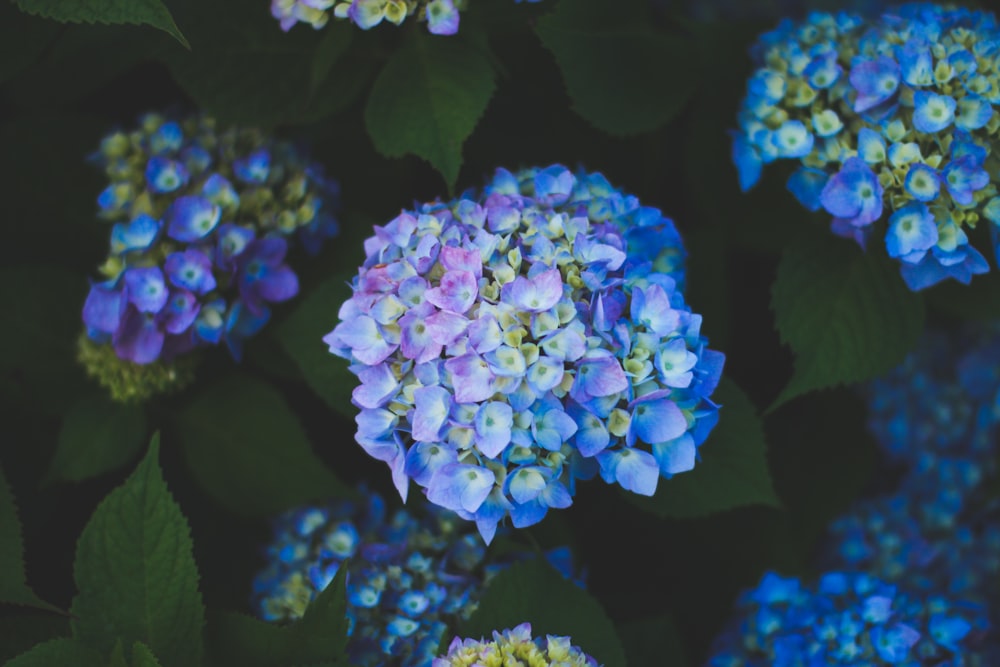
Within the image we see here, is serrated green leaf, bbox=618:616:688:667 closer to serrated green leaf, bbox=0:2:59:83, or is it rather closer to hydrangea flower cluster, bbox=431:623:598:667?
hydrangea flower cluster, bbox=431:623:598:667

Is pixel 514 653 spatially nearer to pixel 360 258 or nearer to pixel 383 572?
pixel 383 572

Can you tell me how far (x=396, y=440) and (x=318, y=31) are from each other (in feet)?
2.14

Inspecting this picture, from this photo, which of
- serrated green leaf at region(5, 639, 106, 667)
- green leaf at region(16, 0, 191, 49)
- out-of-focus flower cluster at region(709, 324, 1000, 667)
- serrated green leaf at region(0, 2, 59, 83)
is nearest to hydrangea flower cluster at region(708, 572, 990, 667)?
out-of-focus flower cluster at region(709, 324, 1000, 667)

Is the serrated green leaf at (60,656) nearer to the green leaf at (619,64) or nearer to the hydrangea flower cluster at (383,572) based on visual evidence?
the hydrangea flower cluster at (383,572)

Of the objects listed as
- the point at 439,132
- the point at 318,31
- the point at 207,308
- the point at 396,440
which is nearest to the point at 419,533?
the point at 396,440

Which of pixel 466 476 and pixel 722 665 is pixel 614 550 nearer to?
pixel 722 665

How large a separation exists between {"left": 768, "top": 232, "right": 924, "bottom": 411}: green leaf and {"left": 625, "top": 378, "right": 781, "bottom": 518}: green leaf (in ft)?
0.24

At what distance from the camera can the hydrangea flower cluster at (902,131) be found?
1.14 m

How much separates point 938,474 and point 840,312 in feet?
1.82

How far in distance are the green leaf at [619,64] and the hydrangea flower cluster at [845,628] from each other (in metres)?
0.64

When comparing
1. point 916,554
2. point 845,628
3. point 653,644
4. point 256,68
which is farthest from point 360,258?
point 916,554

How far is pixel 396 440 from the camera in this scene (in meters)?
1.00

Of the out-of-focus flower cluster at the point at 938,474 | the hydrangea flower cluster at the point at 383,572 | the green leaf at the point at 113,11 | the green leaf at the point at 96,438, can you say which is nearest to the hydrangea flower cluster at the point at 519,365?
the hydrangea flower cluster at the point at 383,572

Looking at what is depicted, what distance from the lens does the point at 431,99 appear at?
1223 millimetres
